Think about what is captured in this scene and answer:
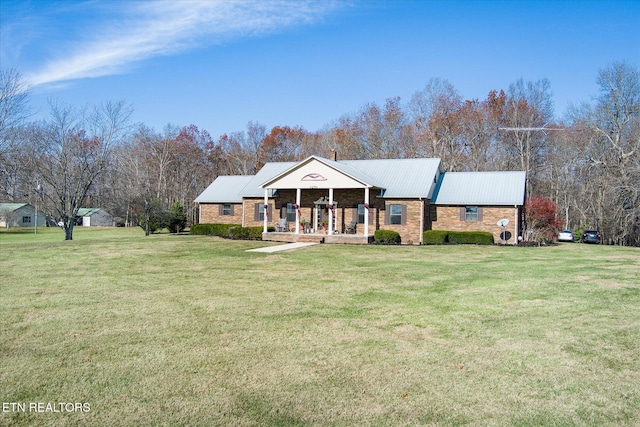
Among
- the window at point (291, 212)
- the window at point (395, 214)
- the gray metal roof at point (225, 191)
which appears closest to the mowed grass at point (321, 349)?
the window at point (395, 214)

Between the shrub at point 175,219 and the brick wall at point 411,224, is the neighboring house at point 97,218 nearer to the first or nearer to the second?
the shrub at point 175,219

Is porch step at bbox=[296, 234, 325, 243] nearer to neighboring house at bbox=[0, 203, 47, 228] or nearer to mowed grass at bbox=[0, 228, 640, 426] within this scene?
mowed grass at bbox=[0, 228, 640, 426]

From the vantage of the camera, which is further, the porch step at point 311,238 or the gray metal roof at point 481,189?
the gray metal roof at point 481,189

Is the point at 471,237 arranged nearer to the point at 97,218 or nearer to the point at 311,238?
the point at 311,238

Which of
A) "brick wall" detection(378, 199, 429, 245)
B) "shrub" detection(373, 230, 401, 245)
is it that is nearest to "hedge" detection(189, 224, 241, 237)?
"shrub" detection(373, 230, 401, 245)

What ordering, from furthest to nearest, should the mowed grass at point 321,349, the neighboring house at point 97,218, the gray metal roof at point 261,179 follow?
the neighboring house at point 97,218 < the gray metal roof at point 261,179 < the mowed grass at point 321,349

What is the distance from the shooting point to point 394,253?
792 inches

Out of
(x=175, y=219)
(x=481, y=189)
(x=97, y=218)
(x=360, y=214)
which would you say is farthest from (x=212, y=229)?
(x=97, y=218)

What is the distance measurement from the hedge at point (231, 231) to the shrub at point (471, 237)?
11058mm

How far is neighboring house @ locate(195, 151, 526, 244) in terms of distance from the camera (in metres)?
27.0

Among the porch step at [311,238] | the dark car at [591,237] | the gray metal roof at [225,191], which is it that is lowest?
the dark car at [591,237]

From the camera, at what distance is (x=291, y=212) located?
3052 centimetres

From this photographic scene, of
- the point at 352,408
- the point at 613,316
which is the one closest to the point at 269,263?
the point at 613,316

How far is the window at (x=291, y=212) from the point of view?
99.9 ft
